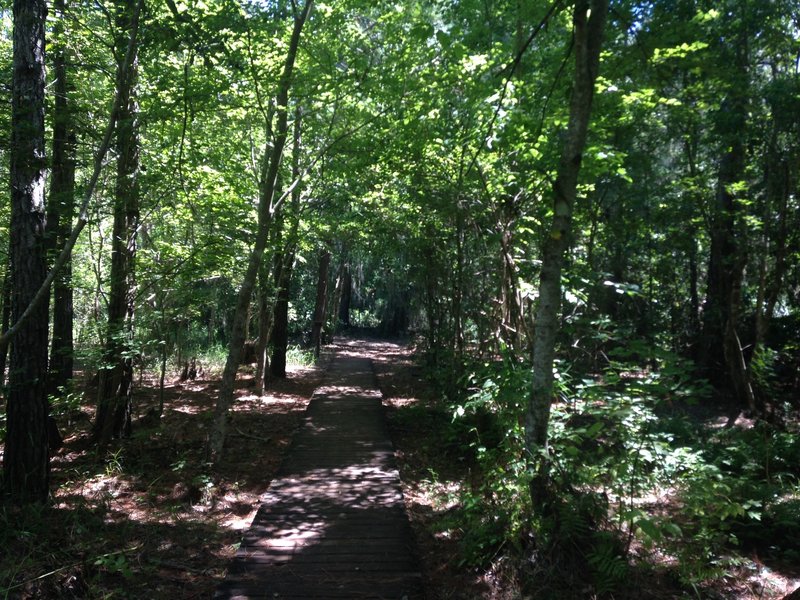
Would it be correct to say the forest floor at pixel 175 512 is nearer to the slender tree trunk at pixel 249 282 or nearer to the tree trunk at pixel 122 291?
the tree trunk at pixel 122 291

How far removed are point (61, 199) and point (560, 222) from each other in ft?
19.9

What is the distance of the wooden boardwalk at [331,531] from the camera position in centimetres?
423

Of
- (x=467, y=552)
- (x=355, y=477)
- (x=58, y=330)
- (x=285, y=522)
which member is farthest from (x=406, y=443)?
(x=58, y=330)

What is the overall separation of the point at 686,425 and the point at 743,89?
603cm

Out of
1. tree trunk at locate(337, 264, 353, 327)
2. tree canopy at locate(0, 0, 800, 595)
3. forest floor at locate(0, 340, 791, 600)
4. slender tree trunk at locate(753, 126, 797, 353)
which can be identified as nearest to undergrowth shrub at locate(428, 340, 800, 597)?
tree canopy at locate(0, 0, 800, 595)

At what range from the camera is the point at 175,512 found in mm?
5965

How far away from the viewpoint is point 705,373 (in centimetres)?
1463

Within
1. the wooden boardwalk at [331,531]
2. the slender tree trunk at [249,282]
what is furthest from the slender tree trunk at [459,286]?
the slender tree trunk at [249,282]

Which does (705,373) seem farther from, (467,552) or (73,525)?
(73,525)

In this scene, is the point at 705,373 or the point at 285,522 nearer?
the point at 285,522

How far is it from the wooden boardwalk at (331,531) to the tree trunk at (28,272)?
8.20 ft

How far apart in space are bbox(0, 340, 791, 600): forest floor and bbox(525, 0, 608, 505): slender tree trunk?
111cm

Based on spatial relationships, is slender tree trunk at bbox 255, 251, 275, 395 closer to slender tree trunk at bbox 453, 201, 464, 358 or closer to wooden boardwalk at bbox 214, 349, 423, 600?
wooden boardwalk at bbox 214, 349, 423, 600

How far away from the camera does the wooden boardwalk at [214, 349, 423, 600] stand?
13.9 feet
